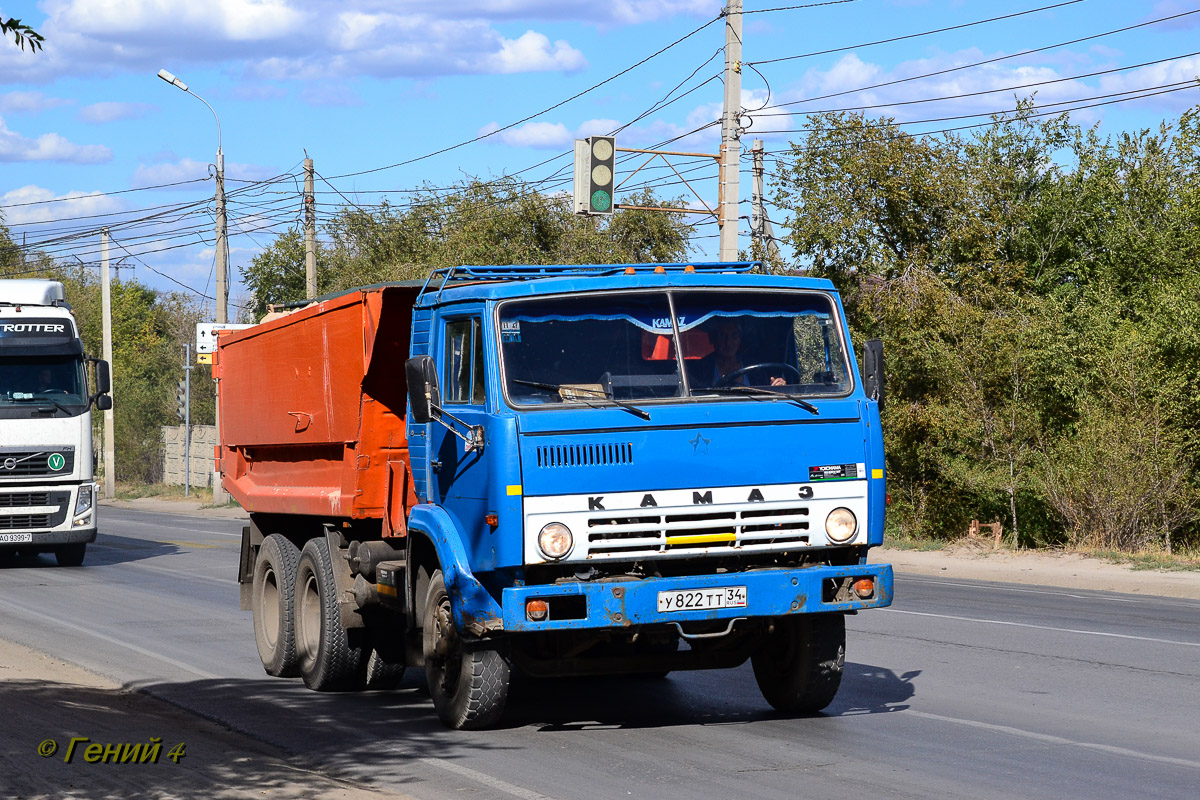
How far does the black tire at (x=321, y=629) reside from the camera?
9977mm

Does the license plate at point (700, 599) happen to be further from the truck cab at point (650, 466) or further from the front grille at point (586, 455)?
the front grille at point (586, 455)

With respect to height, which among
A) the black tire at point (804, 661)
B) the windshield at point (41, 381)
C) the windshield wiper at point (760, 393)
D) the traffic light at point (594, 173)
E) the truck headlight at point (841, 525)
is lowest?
the black tire at point (804, 661)

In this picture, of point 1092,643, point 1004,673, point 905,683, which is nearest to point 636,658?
point 905,683

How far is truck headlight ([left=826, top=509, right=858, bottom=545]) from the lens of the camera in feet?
25.7

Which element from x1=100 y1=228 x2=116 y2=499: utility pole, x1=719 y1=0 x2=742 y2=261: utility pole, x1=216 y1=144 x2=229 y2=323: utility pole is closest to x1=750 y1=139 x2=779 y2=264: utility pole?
x1=719 y1=0 x2=742 y2=261: utility pole

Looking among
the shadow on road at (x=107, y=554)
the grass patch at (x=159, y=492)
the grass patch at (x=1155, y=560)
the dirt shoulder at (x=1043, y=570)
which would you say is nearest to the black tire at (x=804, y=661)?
the dirt shoulder at (x=1043, y=570)

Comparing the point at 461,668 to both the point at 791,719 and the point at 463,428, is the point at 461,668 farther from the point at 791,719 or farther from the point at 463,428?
the point at 791,719

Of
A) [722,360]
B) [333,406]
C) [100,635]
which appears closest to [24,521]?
[100,635]

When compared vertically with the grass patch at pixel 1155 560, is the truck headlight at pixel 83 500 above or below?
above

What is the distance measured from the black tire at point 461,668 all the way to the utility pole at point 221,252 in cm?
3160

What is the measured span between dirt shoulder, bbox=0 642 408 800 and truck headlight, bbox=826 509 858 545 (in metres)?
2.75

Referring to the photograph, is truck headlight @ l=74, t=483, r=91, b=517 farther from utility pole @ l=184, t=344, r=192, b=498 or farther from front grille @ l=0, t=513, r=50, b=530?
utility pole @ l=184, t=344, r=192, b=498

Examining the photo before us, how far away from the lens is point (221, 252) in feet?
130

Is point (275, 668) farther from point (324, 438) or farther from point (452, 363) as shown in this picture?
point (452, 363)
